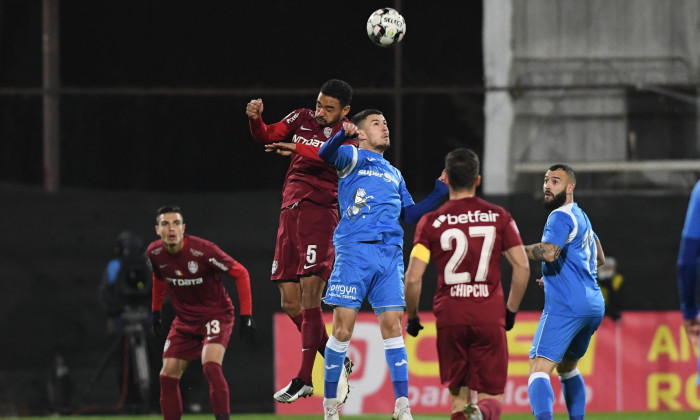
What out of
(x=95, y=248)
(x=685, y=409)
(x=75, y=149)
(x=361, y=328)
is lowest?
(x=685, y=409)

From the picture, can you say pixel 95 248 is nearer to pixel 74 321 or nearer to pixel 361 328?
pixel 74 321

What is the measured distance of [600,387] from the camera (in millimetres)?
14062

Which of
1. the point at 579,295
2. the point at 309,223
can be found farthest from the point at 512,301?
the point at 309,223

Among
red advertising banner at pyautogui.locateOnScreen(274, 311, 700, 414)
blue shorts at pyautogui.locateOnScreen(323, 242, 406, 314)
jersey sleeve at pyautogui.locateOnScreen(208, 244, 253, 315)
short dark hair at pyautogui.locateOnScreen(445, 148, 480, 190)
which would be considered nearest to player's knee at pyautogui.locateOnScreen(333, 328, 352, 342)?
blue shorts at pyautogui.locateOnScreen(323, 242, 406, 314)

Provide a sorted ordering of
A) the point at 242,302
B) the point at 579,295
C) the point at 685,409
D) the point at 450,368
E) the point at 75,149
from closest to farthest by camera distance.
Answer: the point at 450,368, the point at 579,295, the point at 242,302, the point at 685,409, the point at 75,149

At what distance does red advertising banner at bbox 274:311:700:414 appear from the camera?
45.8 ft

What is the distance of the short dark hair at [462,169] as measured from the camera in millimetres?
7344

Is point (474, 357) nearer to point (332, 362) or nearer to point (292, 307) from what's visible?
point (332, 362)

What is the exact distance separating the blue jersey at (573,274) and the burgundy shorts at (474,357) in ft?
4.99

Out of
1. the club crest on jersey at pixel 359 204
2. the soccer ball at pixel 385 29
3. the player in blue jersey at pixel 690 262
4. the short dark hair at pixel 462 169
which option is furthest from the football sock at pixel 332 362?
the player in blue jersey at pixel 690 262

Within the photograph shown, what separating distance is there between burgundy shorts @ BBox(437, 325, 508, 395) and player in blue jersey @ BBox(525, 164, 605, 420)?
1.43 meters

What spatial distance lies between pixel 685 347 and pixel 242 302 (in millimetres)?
6562

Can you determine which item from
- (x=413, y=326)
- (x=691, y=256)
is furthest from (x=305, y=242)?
(x=691, y=256)

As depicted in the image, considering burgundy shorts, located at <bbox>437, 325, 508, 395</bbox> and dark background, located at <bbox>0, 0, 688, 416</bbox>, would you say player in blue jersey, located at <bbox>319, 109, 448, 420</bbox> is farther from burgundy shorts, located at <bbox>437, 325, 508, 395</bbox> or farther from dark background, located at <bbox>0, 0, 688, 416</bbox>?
dark background, located at <bbox>0, 0, 688, 416</bbox>
